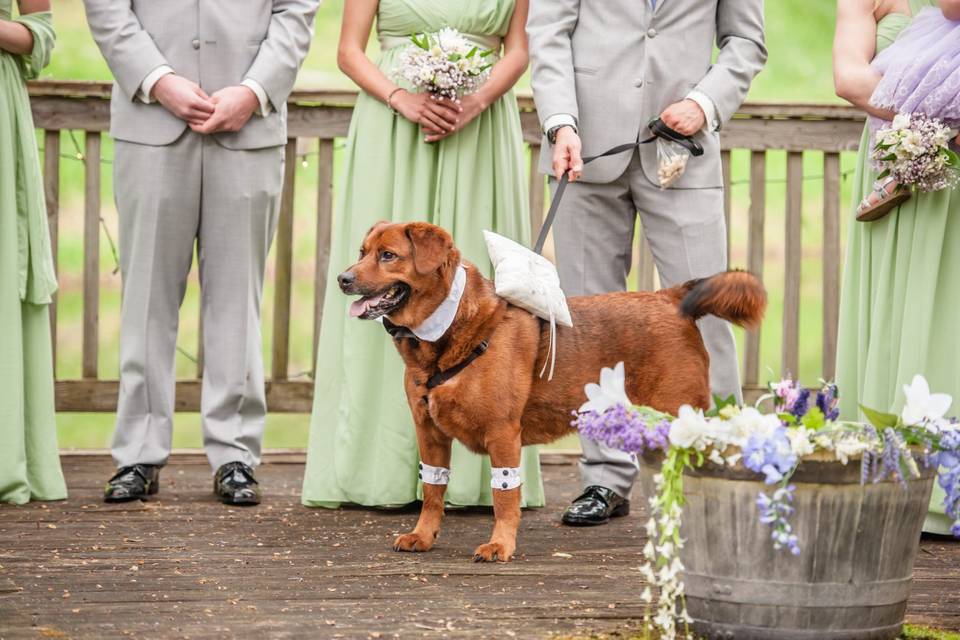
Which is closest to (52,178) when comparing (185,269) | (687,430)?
(185,269)

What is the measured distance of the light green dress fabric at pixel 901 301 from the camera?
12.5 ft

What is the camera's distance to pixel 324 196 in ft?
18.1

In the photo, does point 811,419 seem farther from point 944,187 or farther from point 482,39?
point 482,39

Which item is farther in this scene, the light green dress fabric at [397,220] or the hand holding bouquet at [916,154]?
the light green dress fabric at [397,220]

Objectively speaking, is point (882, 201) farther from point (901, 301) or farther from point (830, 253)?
point (830, 253)

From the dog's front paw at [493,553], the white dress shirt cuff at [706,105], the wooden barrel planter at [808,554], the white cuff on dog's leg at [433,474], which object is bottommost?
the dog's front paw at [493,553]

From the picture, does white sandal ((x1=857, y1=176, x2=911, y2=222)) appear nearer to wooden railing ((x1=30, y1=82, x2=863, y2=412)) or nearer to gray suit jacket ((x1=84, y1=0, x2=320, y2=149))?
wooden railing ((x1=30, y1=82, x2=863, y2=412))

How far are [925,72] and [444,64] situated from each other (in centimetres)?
147

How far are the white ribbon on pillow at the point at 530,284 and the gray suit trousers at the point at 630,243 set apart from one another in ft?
1.71

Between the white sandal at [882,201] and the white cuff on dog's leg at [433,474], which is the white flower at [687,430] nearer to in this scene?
the white cuff on dog's leg at [433,474]

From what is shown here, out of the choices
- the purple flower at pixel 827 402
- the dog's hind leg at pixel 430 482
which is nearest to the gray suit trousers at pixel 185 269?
the dog's hind leg at pixel 430 482

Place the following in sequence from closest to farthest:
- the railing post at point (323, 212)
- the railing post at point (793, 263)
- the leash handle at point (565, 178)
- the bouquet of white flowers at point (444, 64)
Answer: the leash handle at point (565, 178), the bouquet of white flowers at point (444, 64), the railing post at point (323, 212), the railing post at point (793, 263)

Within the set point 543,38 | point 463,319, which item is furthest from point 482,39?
point 463,319

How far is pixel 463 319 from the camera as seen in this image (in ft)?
11.5
